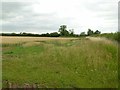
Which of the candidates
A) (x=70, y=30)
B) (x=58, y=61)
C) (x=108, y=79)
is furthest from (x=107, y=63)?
(x=70, y=30)

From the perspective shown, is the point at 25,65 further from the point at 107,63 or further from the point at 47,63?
the point at 107,63

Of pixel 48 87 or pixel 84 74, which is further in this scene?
pixel 84 74

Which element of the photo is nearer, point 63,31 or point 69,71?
point 69,71

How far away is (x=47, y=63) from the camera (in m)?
14.1

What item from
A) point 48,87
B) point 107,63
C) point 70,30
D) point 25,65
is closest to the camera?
point 48,87

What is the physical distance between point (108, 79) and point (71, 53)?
6.38 metres

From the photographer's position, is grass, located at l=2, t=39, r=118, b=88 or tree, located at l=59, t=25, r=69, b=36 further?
tree, located at l=59, t=25, r=69, b=36

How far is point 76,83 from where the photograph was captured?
1008 cm

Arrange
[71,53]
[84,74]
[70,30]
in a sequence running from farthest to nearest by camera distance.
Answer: [70,30], [71,53], [84,74]

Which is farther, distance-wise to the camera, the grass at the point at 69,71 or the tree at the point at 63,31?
the tree at the point at 63,31

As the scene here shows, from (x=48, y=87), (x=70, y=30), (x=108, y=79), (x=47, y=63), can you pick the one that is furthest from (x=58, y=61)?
(x=70, y=30)

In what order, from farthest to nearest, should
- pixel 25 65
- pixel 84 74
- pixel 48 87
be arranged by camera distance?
pixel 25 65 → pixel 84 74 → pixel 48 87

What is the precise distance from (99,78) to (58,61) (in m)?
4.16

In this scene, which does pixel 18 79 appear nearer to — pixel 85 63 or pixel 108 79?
pixel 108 79
